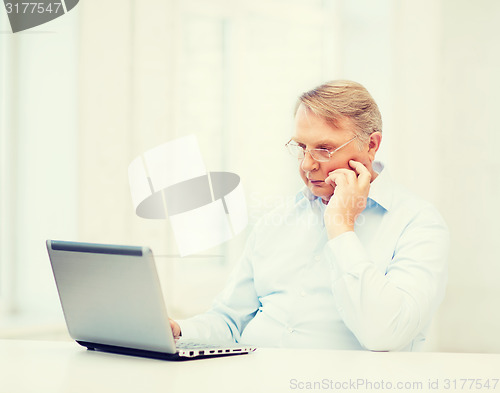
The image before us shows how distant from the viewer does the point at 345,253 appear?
148 cm

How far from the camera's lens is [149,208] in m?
2.80

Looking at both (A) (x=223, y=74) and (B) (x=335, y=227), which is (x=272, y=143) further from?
(B) (x=335, y=227)

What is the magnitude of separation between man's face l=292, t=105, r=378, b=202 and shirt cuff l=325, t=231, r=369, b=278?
0.82ft

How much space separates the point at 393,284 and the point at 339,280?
0.41ft

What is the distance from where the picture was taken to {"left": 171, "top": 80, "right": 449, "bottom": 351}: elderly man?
143cm

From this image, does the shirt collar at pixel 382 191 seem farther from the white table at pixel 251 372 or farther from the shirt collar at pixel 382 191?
the white table at pixel 251 372

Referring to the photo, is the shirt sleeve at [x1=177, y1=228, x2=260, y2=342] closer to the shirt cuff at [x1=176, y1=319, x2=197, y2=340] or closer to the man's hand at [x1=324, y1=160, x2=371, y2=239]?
the shirt cuff at [x1=176, y1=319, x2=197, y2=340]

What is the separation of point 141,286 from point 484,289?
106 inches

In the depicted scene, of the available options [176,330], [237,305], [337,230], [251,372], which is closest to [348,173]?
[337,230]

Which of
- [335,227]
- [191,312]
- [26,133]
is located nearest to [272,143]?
[191,312]

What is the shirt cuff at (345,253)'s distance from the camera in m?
1.46

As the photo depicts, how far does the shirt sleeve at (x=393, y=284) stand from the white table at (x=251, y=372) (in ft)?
0.34

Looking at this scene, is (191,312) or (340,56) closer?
(191,312)

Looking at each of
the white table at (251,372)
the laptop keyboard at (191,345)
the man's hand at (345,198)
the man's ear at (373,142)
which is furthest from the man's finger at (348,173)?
the laptop keyboard at (191,345)
